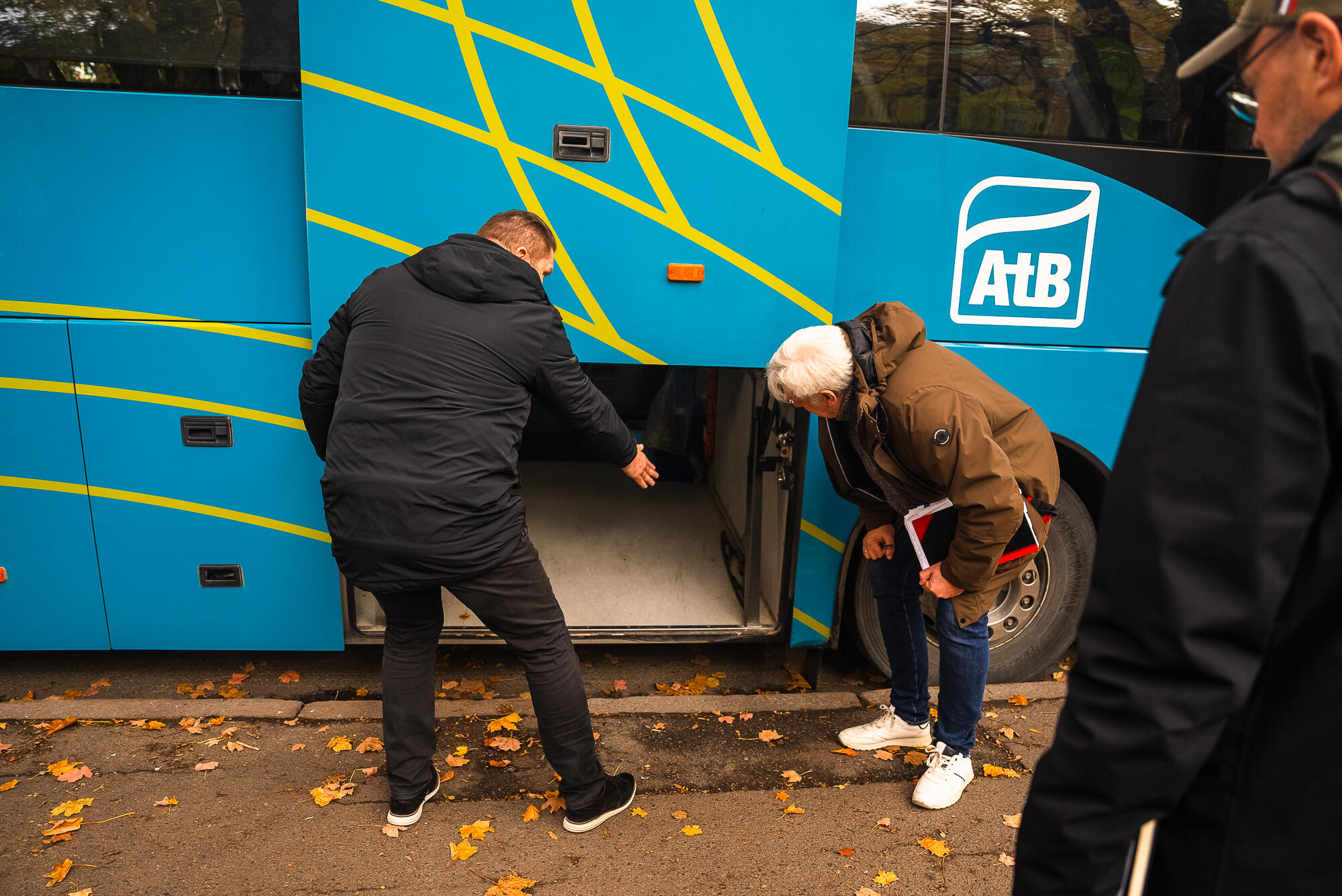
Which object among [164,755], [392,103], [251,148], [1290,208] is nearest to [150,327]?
[251,148]

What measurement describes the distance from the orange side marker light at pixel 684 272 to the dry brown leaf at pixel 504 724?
6.20ft

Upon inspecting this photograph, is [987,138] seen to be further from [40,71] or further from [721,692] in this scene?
[40,71]

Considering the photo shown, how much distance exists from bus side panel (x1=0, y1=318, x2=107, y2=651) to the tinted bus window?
2.95 feet

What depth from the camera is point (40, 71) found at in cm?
301

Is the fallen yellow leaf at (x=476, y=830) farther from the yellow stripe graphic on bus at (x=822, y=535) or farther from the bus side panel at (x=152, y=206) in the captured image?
the bus side panel at (x=152, y=206)

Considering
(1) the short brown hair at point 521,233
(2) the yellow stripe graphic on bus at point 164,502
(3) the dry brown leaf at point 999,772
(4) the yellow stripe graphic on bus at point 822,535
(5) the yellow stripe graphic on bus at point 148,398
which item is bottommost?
(3) the dry brown leaf at point 999,772

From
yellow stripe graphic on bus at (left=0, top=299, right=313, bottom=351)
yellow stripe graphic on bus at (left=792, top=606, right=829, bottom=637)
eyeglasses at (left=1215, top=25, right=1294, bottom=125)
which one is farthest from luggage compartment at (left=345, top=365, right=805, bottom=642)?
eyeglasses at (left=1215, top=25, right=1294, bottom=125)

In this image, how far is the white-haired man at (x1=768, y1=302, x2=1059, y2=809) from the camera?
254 centimetres

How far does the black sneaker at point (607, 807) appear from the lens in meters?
2.87

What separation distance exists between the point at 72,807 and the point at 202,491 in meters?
1.16

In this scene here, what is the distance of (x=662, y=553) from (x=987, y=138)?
102 inches

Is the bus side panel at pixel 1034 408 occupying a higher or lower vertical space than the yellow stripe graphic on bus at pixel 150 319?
lower

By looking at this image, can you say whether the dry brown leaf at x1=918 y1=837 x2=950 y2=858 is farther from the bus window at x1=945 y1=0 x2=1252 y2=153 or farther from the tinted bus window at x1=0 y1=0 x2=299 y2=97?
the tinted bus window at x1=0 y1=0 x2=299 y2=97

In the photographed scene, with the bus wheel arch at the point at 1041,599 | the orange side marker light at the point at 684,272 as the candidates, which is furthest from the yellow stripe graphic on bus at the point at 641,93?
the bus wheel arch at the point at 1041,599
